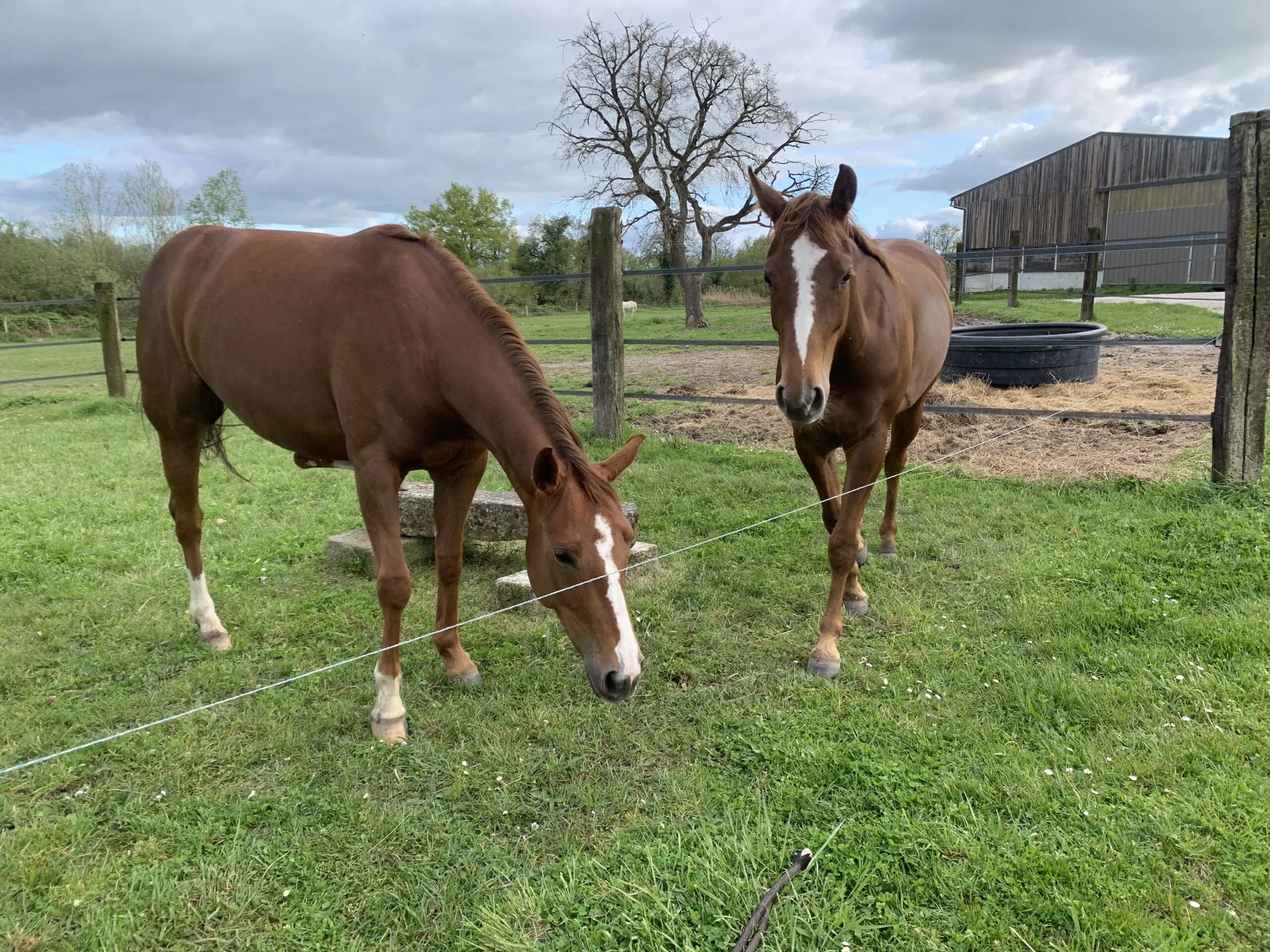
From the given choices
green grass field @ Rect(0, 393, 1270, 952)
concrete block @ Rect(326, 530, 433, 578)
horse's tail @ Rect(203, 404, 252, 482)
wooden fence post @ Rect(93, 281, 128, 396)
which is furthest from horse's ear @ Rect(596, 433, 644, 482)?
wooden fence post @ Rect(93, 281, 128, 396)

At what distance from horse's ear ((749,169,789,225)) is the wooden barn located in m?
24.5

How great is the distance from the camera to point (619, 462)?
2350 mm

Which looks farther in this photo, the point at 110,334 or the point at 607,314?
the point at 110,334

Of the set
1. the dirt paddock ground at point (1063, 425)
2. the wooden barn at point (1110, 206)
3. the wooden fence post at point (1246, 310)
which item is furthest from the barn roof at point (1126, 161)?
the wooden fence post at point (1246, 310)

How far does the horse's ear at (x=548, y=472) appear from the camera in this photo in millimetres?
2068

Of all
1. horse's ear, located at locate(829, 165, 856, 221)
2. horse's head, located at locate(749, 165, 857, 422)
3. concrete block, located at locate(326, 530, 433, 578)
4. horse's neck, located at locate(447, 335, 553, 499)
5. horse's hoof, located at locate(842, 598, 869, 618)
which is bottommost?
horse's hoof, located at locate(842, 598, 869, 618)

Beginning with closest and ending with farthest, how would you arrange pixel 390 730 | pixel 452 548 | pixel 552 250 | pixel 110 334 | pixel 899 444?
pixel 390 730, pixel 452 548, pixel 899 444, pixel 110 334, pixel 552 250

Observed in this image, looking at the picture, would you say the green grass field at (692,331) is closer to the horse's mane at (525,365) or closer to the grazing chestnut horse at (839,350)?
the grazing chestnut horse at (839,350)

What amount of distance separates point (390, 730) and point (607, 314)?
4738 millimetres

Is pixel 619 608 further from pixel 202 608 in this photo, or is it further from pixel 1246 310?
pixel 1246 310

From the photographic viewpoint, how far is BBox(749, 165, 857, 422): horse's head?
8.82 feet

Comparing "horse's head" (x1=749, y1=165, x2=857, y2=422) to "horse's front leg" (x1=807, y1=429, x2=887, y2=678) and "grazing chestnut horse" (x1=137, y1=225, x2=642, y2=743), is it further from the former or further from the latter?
"grazing chestnut horse" (x1=137, y1=225, x2=642, y2=743)

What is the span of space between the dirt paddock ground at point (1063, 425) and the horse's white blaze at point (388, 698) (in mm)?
4685

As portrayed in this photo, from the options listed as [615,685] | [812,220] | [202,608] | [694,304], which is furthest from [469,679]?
[694,304]
